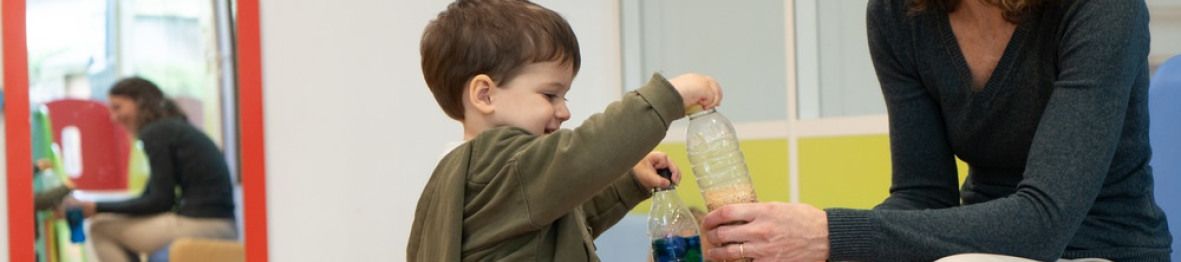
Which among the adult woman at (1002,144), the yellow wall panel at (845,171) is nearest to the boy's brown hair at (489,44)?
the adult woman at (1002,144)

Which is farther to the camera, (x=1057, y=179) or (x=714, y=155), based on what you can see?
(x=714, y=155)

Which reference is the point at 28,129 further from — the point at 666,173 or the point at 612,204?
the point at 666,173

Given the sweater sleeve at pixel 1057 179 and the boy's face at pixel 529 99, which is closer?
the sweater sleeve at pixel 1057 179

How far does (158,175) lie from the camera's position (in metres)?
3.24

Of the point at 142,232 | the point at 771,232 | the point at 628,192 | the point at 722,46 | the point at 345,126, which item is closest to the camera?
the point at 771,232

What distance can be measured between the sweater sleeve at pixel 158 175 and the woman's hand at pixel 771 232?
2386 mm

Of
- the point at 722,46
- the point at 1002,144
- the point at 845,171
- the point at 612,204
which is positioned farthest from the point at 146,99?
the point at 1002,144

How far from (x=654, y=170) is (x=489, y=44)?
0.82ft

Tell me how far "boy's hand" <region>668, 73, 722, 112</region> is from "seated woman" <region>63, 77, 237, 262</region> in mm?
2252

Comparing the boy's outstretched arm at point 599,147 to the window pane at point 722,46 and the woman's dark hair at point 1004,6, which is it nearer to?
the woman's dark hair at point 1004,6

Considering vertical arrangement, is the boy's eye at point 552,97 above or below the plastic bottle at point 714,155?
above

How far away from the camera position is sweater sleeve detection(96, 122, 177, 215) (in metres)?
3.23

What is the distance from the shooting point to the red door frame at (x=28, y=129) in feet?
10.1

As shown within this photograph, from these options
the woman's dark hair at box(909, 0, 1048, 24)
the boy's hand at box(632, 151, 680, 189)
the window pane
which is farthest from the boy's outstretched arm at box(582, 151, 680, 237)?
the window pane
